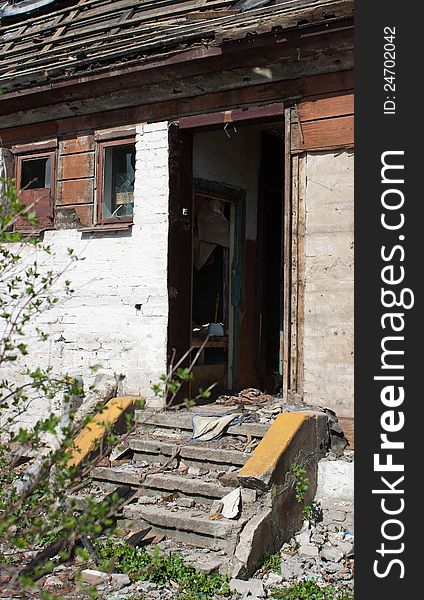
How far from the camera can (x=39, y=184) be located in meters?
10.4

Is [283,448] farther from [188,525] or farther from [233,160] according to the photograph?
[233,160]

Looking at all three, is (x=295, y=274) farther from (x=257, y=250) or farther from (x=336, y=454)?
(x=257, y=250)

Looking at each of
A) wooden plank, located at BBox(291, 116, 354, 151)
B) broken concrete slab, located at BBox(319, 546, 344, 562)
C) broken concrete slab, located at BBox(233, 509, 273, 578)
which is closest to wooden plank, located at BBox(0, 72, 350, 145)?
wooden plank, located at BBox(291, 116, 354, 151)

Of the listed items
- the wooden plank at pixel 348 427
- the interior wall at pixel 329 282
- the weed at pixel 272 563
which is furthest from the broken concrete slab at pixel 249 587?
the interior wall at pixel 329 282

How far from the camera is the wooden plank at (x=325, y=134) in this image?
7715mm

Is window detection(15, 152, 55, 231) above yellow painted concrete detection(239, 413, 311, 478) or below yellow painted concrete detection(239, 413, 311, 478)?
above

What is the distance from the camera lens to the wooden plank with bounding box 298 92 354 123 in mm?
7738

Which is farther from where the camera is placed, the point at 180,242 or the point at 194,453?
the point at 180,242

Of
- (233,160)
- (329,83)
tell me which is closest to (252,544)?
(329,83)

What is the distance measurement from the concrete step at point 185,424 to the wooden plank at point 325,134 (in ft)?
9.52

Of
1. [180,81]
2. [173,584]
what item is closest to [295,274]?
[180,81]

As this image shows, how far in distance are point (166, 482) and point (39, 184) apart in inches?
191

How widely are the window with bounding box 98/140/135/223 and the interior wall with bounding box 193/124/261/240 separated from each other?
32.5 inches

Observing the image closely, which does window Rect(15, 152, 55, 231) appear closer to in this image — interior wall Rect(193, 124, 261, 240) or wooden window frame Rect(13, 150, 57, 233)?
wooden window frame Rect(13, 150, 57, 233)
